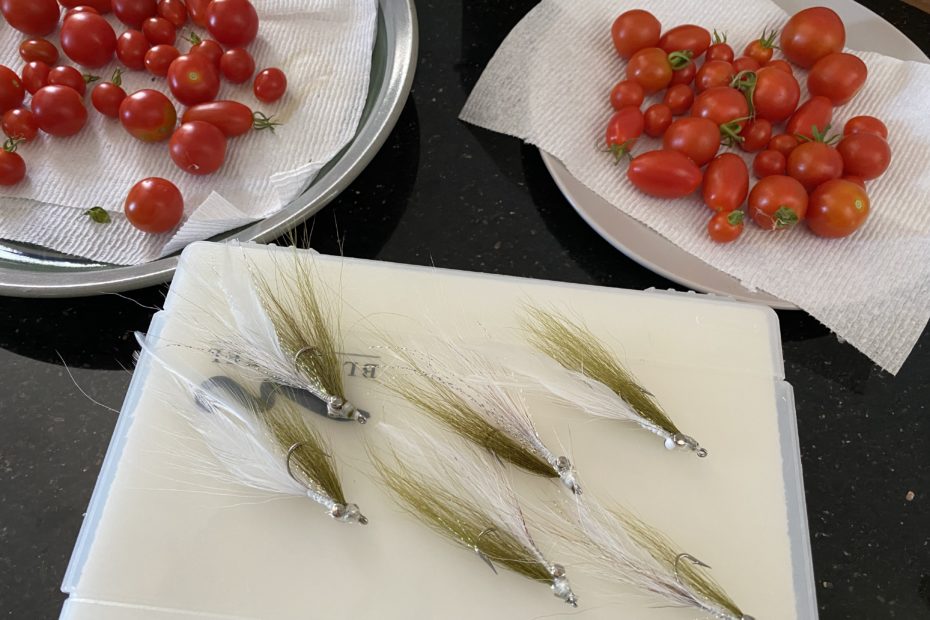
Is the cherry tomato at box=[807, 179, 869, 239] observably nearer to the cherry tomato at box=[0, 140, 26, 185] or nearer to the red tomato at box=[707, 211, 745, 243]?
the red tomato at box=[707, 211, 745, 243]

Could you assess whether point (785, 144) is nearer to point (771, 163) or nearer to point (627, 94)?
point (771, 163)

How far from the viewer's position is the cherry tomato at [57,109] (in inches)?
32.6

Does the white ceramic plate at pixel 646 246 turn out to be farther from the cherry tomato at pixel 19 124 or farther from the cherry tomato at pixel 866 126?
the cherry tomato at pixel 19 124

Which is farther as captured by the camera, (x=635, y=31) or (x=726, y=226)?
(x=635, y=31)

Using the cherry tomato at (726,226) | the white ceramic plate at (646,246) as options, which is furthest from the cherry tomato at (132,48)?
the cherry tomato at (726,226)

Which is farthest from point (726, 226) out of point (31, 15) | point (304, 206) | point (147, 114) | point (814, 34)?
point (31, 15)

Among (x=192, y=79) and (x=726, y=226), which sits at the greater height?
(x=726, y=226)

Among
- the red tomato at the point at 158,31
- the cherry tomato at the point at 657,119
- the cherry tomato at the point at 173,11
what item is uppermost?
the cherry tomato at the point at 657,119

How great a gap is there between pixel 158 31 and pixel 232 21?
0.36ft

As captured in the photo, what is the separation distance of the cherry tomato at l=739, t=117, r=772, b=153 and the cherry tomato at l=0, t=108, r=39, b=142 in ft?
2.88

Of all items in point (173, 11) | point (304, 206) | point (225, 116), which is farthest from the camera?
point (173, 11)

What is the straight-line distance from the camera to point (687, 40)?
90 centimetres

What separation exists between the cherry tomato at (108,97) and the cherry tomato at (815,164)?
83 centimetres

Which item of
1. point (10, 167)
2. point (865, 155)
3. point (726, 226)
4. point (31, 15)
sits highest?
point (865, 155)
